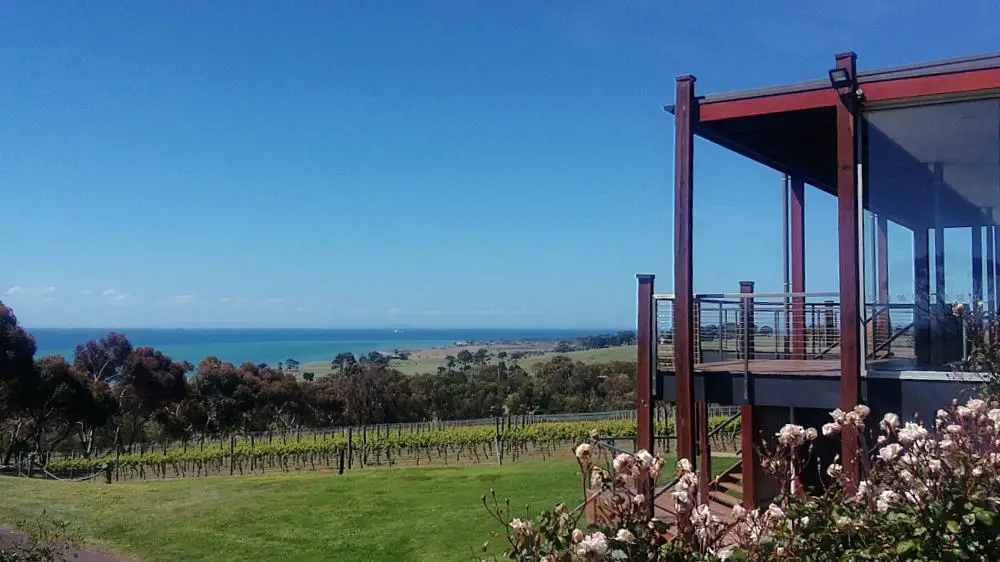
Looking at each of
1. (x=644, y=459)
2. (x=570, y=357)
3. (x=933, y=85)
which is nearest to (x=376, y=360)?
(x=570, y=357)

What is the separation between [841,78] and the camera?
528cm

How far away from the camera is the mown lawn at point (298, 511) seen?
9.88 m

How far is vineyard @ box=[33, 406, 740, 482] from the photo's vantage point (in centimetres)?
2098

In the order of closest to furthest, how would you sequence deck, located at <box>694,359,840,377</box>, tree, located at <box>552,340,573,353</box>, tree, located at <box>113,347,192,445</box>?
1. deck, located at <box>694,359,840,377</box>
2. tree, located at <box>113,347,192,445</box>
3. tree, located at <box>552,340,573,353</box>

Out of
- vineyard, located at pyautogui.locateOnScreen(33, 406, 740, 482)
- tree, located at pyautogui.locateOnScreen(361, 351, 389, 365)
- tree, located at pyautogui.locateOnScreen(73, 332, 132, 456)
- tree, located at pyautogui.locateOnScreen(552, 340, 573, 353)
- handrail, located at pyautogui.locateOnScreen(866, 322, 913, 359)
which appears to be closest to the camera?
handrail, located at pyautogui.locateOnScreen(866, 322, 913, 359)

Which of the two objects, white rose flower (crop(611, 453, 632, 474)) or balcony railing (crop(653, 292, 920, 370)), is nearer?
white rose flower (crop(611, 453, 632, 474))

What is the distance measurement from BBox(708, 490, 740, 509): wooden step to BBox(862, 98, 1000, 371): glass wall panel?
246 centimetres

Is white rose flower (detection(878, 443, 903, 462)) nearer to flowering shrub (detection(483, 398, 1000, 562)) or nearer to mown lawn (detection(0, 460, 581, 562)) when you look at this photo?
flowering shrub (detection(483, 398, 1000, 562))

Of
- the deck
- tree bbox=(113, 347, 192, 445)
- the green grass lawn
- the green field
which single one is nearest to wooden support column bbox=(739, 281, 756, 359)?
the deck

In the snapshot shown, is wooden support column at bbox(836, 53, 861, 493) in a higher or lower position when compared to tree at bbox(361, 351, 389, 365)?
higher

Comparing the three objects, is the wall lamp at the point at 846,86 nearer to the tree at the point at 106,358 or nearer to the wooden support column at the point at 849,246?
the wooden support column at the point at 849,246

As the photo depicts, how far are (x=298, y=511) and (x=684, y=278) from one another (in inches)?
349

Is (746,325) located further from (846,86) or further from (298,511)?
(298,511)

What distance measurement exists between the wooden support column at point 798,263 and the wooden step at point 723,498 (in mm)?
1566
